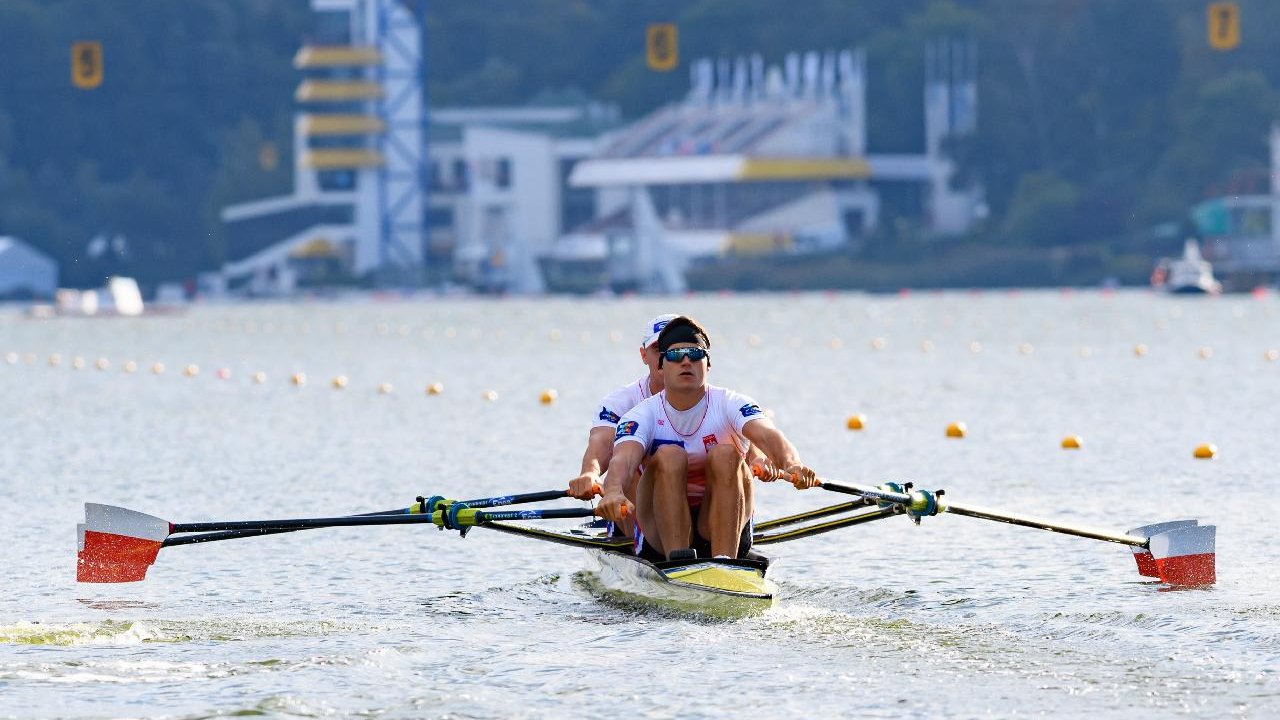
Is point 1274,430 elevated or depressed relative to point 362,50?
depressed

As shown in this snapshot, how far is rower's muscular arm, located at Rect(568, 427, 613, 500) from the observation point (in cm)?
1719

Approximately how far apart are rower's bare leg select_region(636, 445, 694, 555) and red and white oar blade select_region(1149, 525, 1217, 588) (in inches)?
156

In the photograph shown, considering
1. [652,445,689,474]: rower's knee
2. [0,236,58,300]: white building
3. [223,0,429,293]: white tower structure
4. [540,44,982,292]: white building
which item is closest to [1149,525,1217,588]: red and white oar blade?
[652,445,689,474]: rower's knee

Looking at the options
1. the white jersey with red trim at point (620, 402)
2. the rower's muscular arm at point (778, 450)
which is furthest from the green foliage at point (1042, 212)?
the rower's muscular arm at point (778, 450)

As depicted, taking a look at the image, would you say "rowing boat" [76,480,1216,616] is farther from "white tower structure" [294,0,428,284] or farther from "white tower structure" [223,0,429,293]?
"white tower structure" [294,0,428,284]

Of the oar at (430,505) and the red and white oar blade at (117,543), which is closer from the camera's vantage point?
the oar at (430,505)

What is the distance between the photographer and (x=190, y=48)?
16975cm

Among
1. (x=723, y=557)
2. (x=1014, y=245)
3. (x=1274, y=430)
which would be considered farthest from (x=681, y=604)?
(x=1014, y=245)

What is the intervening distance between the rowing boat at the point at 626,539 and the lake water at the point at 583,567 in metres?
0.27

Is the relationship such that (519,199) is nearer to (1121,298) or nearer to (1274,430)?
(1121,298)

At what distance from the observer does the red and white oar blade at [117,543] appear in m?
18.8

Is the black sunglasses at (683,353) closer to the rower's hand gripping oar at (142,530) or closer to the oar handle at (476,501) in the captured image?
the oar handle at (476,501)

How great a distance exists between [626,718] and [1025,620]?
13.7 ft

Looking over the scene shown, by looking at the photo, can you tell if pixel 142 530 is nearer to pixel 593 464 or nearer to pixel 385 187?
pixel 593 464
